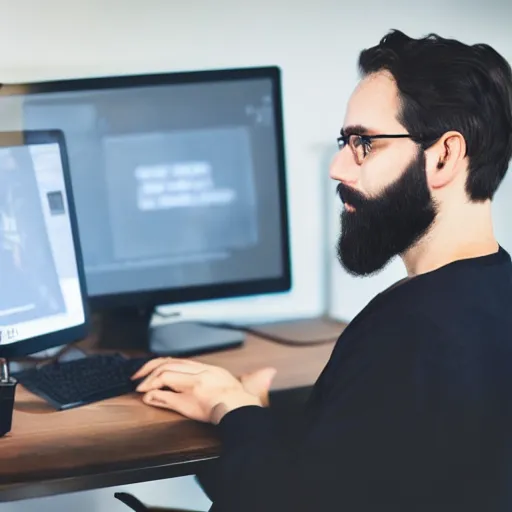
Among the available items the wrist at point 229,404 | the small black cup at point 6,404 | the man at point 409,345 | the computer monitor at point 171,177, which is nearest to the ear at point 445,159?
the man at point 409,345

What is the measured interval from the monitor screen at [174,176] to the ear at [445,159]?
0.57 meters

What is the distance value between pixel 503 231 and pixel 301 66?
1.99ft

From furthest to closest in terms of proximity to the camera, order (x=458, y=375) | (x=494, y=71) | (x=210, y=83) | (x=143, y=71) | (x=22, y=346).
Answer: (x=143, y=71) → (x=210, y=83) → (x=22, y=346) → (x=494, y=71) → (x=458, y=375)

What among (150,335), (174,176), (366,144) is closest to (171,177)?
(174,176)

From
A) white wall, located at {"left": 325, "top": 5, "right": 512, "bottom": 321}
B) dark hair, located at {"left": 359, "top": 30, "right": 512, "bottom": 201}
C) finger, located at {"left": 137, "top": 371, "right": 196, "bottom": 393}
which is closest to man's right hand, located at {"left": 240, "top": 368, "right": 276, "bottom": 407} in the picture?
finger, located at {"left": 137, "top": 371, "right": 196, "bottom": 393}

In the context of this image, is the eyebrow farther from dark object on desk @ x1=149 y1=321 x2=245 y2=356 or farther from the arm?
dark object on desk @ x1=149 y1=321 x2=245 y2=356

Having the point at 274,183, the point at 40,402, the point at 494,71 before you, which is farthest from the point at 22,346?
the point at 494,71

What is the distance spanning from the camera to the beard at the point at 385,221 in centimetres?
129

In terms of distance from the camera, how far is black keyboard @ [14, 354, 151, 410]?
146 cm

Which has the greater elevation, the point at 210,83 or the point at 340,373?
the point at 210,83

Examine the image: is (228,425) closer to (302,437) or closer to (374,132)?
(302,437)

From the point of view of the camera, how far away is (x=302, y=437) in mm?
1199

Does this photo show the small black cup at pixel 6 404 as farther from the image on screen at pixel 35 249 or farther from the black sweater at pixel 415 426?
the black sweater at pixel 415 426

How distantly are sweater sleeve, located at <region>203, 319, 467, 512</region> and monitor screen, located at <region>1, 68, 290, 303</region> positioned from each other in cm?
66
